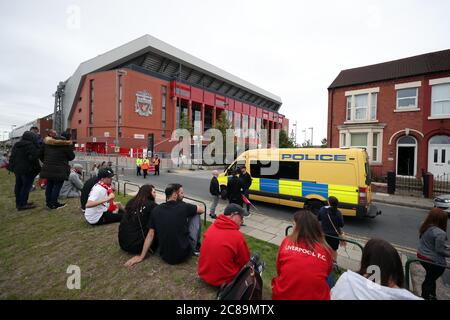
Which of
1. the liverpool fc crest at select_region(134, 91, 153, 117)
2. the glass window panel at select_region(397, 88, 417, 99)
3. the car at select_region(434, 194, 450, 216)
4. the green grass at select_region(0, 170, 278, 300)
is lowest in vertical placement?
the green grass at select_region(0, 170, 278, 300)

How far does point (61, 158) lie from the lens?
18.4 feet

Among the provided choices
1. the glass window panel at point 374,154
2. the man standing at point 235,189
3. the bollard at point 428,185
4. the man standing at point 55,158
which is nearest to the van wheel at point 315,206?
the man standing at point 235,189

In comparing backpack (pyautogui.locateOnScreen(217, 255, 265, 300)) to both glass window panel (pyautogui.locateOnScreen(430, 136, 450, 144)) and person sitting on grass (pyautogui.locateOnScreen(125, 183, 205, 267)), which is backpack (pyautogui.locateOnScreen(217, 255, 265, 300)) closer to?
person sitting on grass (pyautogui.locateOnScreen(125, 183, 205, 267))

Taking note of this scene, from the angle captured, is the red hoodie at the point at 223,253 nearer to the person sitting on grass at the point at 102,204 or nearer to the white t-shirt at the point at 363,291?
the white t-shirt at the point at 363,291

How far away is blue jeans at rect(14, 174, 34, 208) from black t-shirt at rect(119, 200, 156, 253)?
427 cm

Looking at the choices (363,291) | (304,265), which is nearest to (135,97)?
(304,265)

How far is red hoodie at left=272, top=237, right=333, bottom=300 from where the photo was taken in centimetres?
210

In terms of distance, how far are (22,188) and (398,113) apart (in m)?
21.2

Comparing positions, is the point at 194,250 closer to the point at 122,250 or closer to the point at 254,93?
the point at 122,250

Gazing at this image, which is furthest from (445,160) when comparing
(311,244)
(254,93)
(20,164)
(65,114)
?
(65,114)

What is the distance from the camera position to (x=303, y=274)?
2.15 m

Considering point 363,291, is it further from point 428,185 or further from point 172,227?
point 428,185

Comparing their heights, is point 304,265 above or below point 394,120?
below

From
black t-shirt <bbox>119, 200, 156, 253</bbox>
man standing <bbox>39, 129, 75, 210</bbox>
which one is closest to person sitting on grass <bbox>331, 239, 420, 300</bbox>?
black t-shirt <bbox>119, 200, 156, 253</bbox>
